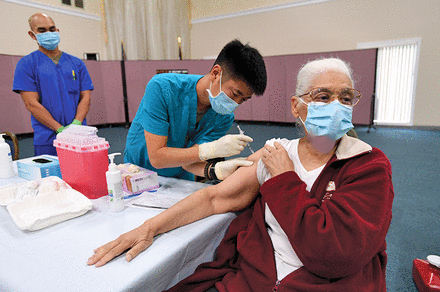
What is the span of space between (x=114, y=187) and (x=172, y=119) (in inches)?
21.5

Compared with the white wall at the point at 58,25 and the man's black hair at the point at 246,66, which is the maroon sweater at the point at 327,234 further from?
the white wall at the point at 58,25

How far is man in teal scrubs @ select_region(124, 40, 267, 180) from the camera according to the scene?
130 cm

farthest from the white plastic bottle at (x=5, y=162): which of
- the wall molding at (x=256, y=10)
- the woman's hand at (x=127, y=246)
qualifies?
the wall molding at (x=256, y=10)

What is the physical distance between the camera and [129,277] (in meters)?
0.70

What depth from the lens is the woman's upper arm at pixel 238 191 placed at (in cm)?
113

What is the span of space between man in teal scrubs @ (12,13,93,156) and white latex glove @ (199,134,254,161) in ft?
4.01

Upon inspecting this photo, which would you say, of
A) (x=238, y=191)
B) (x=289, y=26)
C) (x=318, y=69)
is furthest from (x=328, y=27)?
(x=238, y=191)

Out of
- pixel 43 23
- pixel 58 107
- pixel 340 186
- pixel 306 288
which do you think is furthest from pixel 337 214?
pixel 43 23

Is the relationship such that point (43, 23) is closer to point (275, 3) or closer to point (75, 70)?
point (75, 70)

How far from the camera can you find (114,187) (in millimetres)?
1020

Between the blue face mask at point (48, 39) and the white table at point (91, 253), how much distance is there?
149 centimetres

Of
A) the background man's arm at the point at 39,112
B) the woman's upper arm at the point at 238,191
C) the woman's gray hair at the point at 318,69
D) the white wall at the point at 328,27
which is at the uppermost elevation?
the white wall at the point at 328,27

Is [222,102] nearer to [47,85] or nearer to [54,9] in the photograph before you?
[47,85]

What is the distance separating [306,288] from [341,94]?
66 cm
